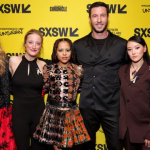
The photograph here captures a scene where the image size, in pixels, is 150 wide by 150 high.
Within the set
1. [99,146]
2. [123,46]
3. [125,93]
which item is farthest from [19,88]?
[99,146]

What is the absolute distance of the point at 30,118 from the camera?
226 centimetres

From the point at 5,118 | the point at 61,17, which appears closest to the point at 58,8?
the point at 61,17

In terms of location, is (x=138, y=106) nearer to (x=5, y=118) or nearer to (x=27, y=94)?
(x=27, y=94)

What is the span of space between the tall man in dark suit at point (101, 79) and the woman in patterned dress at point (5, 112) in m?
0.87

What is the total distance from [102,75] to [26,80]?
885 mm

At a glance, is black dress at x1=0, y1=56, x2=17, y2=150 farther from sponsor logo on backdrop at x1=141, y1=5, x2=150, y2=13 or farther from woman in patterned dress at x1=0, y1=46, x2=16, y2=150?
sponsor logo on backdrop at x1=141, y1=5, x2=150, y2=13

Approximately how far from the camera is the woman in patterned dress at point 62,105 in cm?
217

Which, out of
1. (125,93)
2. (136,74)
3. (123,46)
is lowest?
(125,93)

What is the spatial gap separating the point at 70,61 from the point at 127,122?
0.98m

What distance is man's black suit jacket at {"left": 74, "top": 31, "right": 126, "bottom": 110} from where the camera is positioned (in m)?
2.42

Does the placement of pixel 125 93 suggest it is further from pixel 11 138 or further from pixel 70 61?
pixel 11 138

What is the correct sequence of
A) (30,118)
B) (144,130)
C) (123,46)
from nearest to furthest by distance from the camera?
(144,130) < (30,118) < (123,46)

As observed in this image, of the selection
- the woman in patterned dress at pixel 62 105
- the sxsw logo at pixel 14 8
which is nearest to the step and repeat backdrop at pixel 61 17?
the sxsw logo at pixel 14 8

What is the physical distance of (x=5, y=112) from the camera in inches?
90.7
